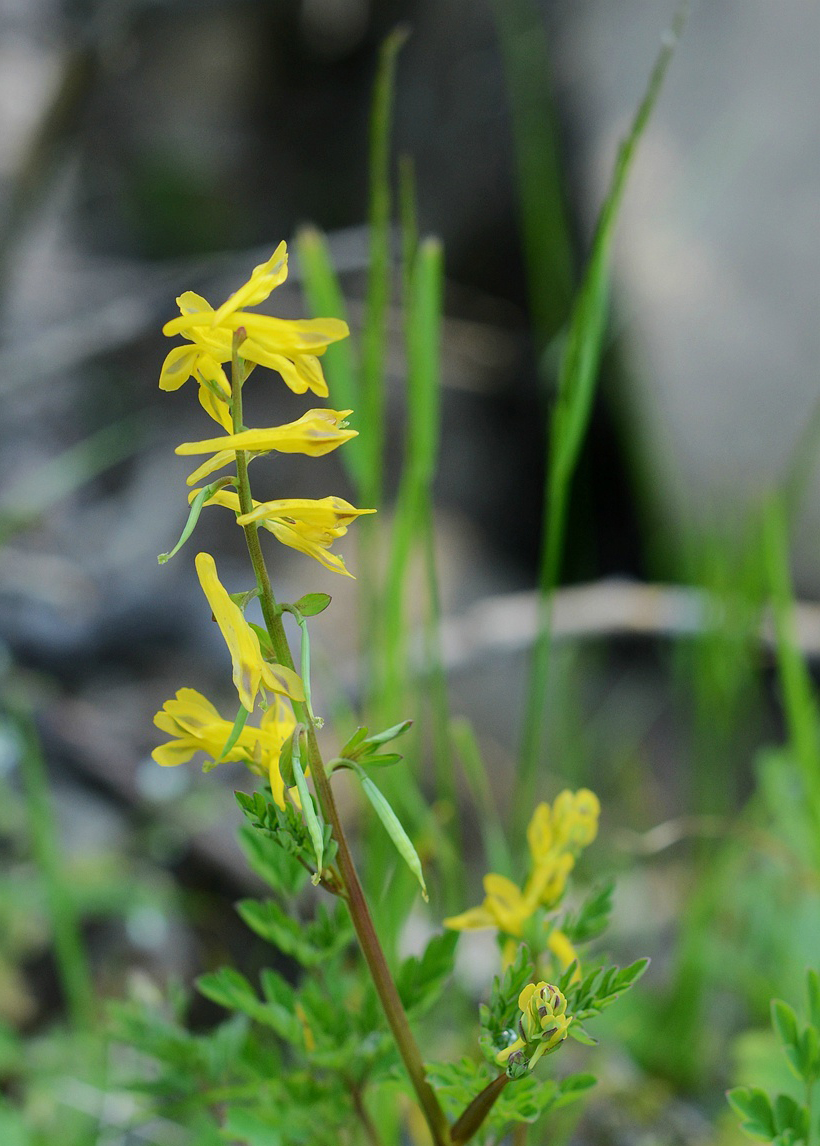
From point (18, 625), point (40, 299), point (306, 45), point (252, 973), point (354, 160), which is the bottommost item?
point (252, 973)

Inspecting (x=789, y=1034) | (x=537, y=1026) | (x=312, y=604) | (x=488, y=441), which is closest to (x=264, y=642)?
(x=312, y=604)

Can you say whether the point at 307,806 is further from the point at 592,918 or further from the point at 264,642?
the point at 592,918

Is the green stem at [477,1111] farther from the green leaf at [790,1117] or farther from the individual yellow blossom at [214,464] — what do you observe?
the individual yellow blossom at [214,464]

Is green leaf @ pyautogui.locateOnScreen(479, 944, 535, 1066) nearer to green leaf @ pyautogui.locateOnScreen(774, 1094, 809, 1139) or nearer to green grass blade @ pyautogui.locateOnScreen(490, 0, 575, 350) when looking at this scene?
green leaf @ pyautogui.locateOnScreen(774, 1094, 809, 1139)

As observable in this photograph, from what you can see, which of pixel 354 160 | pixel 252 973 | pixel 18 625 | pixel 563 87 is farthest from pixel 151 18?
pixel 252 973

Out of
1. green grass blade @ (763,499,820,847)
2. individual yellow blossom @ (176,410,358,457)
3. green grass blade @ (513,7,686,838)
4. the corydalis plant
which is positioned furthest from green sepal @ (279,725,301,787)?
green grass blade @ (763,499,820,847)

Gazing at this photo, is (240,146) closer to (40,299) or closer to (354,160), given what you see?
(354,160)

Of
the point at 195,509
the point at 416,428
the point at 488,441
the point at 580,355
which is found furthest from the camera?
the point at 488,441
